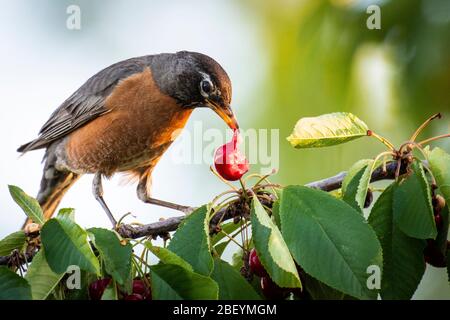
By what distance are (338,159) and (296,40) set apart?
0.89 metres

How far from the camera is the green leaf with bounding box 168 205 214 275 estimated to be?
2.26 meters

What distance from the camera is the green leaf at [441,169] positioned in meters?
2.35

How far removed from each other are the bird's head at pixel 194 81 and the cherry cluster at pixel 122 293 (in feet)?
7.87

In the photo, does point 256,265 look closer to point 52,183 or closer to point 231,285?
point 231,285

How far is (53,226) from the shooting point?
89.5 inches

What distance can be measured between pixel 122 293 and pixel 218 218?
48 centimetres

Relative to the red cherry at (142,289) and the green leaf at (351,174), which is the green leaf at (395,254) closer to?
the green leaf at (351,174)

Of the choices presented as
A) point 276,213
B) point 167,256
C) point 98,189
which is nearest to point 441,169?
point 276,213

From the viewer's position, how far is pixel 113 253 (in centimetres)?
225

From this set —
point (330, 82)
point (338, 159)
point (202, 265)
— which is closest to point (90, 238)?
point (202, 265)

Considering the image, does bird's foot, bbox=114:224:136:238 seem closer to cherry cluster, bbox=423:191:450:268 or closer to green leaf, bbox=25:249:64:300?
green leaf, bbox=25:249:64:300

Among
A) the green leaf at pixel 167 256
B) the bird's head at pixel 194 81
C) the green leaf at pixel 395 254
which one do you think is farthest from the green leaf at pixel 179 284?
the bird's head at pixel 194 81

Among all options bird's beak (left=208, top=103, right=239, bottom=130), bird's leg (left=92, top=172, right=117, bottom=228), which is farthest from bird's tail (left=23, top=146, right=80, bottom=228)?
bird's beak (left=208, top=103, right=239, bottom=130)
